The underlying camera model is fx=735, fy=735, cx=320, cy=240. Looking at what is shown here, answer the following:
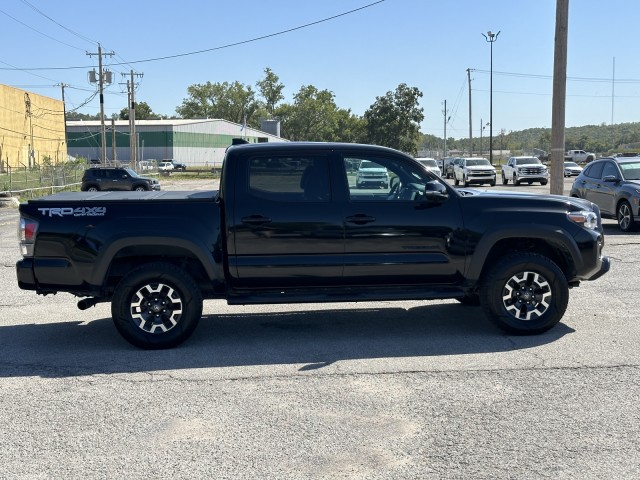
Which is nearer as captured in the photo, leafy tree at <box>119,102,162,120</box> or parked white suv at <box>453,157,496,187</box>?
parked white suv at <box>453,157,496,187</box>

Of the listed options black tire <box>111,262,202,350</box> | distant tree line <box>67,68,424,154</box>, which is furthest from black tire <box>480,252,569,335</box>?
distant tree line <box>67,68,424,154</box>

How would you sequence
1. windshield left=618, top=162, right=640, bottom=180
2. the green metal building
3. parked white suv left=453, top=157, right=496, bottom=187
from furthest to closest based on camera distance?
the green metal building, parked white suv left=453, top=157, right=496, bottom=187, windshield left=618, top=162, right=640, bottom=180

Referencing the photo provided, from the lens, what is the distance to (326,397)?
5.47 metres

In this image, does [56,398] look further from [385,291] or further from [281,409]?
[385,291]

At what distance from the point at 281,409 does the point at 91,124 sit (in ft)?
345

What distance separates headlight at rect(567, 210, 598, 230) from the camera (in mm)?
Answer: 7223

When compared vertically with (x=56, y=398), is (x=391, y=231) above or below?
above

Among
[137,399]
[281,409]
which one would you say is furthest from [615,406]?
[137,399]

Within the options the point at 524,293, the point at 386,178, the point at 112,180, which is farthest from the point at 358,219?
the point at 112,180

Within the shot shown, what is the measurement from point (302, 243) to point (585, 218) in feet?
9.27

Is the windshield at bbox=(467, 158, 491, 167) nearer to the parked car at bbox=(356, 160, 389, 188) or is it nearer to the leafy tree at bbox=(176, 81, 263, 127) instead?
the parked car at bbox=(356, 160, 389, 188)

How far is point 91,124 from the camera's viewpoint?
104m

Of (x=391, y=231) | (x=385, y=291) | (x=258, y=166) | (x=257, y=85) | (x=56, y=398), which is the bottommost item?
(x=56, y=398)

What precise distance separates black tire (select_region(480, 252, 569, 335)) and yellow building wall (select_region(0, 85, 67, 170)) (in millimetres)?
48892
